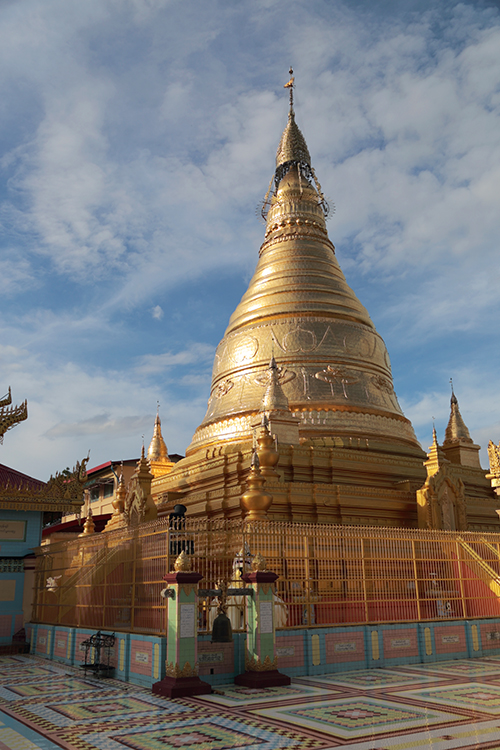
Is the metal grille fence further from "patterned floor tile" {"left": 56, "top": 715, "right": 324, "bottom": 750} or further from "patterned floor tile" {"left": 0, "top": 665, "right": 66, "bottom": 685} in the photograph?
"patterned floor tile" {"left": 56, "top": 715, "right": 324, "bottom": 750}

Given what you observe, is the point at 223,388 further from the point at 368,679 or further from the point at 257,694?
the point at 257,694

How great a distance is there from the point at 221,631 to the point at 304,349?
717 inches

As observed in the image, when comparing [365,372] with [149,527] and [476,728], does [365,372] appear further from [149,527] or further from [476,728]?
[476,728]

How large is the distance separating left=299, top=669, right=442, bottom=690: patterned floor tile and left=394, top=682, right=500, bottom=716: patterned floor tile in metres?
0.74

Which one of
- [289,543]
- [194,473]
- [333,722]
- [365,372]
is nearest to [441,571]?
[289,543]

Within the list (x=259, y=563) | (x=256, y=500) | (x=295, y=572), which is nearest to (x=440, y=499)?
(x=256, y=500)

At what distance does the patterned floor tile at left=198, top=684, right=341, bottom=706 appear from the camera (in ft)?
30.0

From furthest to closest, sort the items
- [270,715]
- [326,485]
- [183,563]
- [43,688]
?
[326,485] < [43,688] < [183,563] < [270,715]

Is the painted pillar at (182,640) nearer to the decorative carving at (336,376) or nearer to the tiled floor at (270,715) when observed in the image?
the tiled floor at (270,715)

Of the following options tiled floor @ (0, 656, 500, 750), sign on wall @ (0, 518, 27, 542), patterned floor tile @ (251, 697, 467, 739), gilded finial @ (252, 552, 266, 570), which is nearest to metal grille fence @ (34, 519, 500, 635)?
gilded finial @ (252, 552, 266, 570)

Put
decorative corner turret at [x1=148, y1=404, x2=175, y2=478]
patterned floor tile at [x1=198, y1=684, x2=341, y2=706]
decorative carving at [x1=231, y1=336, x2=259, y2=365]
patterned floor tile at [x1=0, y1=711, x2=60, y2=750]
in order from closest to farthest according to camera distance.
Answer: patterned floor tile at [x1=0, y1=711, x2=60, y2=750] → patterned floor tile at [x1=198, y1=684, x2=341, y2=706] → decorative carving at [x1=231, y1=336, x2=259, y2=365] → decorative corner turret at [x1=148, y1=404, x2=175, y2=478]

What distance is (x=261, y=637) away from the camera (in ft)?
34.7

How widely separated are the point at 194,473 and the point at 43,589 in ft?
27.0

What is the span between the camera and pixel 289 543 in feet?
40.6
